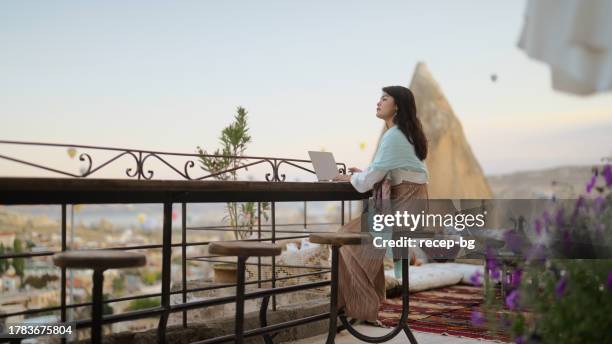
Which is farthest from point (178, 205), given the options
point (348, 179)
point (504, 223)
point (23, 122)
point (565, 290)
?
point (504, 223)

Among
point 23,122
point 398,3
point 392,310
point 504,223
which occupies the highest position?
point 398,3

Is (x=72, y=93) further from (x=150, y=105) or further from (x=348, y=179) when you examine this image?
(x=348, y=179)

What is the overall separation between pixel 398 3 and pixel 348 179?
4.24 meters

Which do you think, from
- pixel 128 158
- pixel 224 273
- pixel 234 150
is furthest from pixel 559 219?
pixel 234 150

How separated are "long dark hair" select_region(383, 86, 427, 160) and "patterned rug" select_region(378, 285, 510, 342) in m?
1.04

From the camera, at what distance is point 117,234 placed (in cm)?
494

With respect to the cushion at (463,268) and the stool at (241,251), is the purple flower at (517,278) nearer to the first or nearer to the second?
the stool at (241,251)

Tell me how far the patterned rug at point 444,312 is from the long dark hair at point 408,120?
1040 mm

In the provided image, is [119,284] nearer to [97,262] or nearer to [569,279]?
[97,262]

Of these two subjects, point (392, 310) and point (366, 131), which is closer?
point (392, 310)

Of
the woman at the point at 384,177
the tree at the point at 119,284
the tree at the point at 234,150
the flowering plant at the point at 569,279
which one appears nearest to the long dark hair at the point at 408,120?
the woman at the point at 384,177

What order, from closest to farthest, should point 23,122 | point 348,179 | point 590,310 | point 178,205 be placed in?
point 590,310, point 178,205, point 348,179, point 23,122

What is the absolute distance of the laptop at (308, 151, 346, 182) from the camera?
3.54 metres

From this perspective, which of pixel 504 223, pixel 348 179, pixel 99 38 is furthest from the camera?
pixel 99 38
